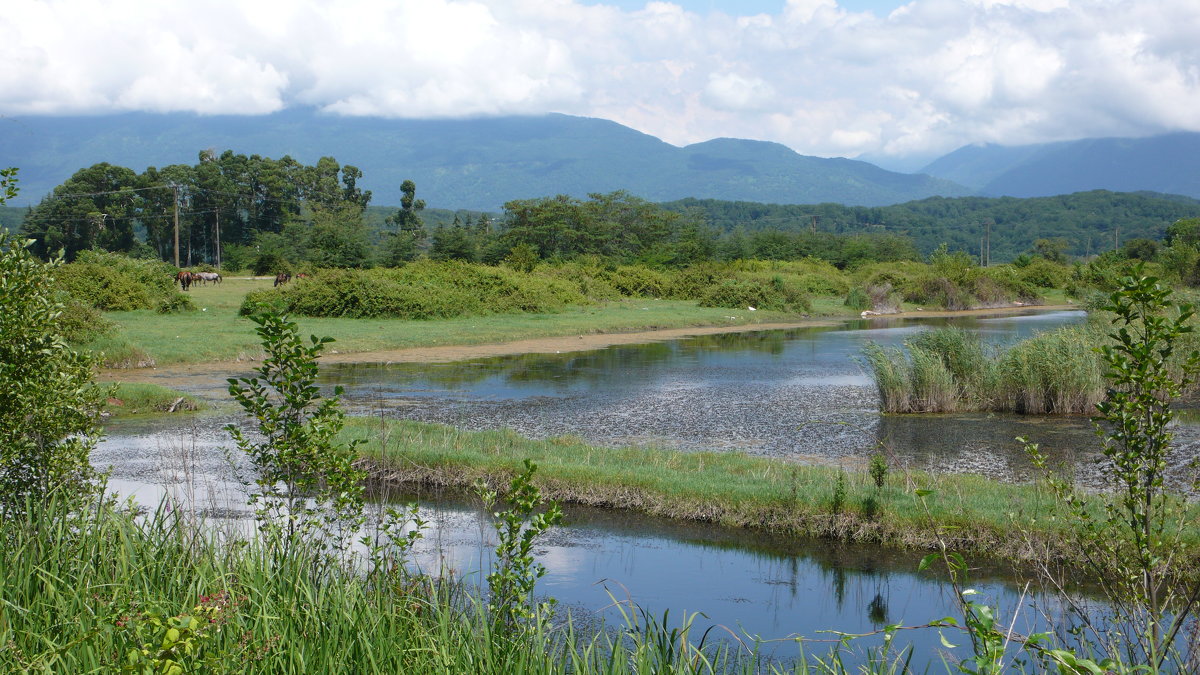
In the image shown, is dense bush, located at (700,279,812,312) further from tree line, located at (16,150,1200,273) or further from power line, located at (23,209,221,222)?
power line, located at (23,209,221,222)

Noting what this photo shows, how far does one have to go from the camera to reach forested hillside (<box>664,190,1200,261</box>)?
162 m

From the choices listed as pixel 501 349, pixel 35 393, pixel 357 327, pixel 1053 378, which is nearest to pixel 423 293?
pixel 357 327

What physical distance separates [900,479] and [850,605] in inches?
139

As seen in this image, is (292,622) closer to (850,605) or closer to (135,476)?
(850,605)

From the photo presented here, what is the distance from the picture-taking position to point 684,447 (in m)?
15.7

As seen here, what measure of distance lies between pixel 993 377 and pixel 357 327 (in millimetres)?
22710

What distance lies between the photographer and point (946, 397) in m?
18.8

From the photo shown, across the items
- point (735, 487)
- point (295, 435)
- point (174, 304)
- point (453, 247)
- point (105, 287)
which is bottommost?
point (735, 487)

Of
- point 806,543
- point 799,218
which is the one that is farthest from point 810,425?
point 799,218

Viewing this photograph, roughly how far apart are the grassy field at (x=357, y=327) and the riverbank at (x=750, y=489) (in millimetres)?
13217

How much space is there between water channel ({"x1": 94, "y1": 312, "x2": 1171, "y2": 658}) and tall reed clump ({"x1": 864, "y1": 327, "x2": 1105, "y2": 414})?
0.74 meters

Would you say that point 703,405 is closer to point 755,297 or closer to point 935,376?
point 935,376

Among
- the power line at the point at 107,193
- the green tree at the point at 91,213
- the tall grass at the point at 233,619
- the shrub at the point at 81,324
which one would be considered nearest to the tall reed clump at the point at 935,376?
the tall grass at the point at 233,619

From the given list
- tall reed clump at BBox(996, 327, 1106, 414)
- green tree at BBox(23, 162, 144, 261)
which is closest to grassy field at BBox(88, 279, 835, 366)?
tall reed clump at BBox(996, 327, 1106, 414)
